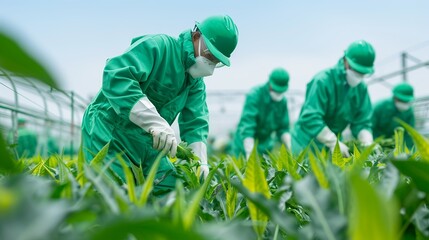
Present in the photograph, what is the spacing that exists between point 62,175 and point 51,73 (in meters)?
0.78

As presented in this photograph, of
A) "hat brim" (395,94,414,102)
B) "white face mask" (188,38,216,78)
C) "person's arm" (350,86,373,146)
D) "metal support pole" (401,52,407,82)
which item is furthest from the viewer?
"metal support pole" (401,52,407,82)

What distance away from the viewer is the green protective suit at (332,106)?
4152 millimetres

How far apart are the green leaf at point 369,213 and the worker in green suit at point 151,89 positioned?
1497 millimetres

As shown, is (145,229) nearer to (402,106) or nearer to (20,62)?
(20,62)

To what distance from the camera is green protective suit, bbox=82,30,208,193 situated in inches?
79.2

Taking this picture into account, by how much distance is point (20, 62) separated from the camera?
343 millimetres

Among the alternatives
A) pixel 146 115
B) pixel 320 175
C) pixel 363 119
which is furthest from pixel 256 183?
pixel 363 119

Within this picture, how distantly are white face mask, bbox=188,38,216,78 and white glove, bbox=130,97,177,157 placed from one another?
1.34 feet

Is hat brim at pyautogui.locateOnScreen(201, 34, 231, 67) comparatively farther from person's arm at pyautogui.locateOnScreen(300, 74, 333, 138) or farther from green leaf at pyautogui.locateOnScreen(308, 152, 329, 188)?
person's arm at pyautogui.locateOnScreen(300, 74, 333, 138)

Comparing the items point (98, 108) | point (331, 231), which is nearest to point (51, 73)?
point (331, 231)

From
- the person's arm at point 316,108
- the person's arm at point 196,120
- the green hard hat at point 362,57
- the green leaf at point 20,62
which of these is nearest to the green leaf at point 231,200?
the green leaf at point 20,62

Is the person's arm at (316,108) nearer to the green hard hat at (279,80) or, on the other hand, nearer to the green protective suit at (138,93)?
the green hard hat at (279,80)

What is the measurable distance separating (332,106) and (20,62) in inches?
162

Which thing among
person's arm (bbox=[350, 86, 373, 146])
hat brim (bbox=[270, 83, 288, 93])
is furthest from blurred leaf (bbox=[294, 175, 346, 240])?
hat brim (bbox=[270, 83, 288, 93])
